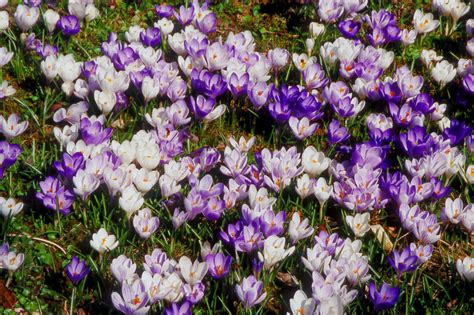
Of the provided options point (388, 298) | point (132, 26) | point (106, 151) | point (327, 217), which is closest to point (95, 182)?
point (106, 151)

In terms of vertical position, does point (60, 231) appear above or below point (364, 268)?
below

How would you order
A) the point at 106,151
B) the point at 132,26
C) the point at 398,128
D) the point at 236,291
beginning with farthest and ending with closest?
the point at 132,26
the point at 398,128
the point at 106,151
the point at 236,291

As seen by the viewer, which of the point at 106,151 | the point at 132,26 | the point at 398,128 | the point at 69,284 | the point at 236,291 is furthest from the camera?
the point at 132,26

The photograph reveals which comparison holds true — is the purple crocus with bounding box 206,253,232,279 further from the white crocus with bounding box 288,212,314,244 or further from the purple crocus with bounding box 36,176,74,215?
the purple crocus with bounding box 36,176,74,215

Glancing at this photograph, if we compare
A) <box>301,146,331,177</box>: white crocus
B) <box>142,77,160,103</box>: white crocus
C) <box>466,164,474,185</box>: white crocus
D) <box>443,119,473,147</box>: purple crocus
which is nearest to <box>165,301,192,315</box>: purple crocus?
<box>301,146,331,177</box>: white crocus

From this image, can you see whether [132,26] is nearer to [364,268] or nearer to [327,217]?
[327,217]

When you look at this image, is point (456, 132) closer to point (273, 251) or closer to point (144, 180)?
point (273, 251)
